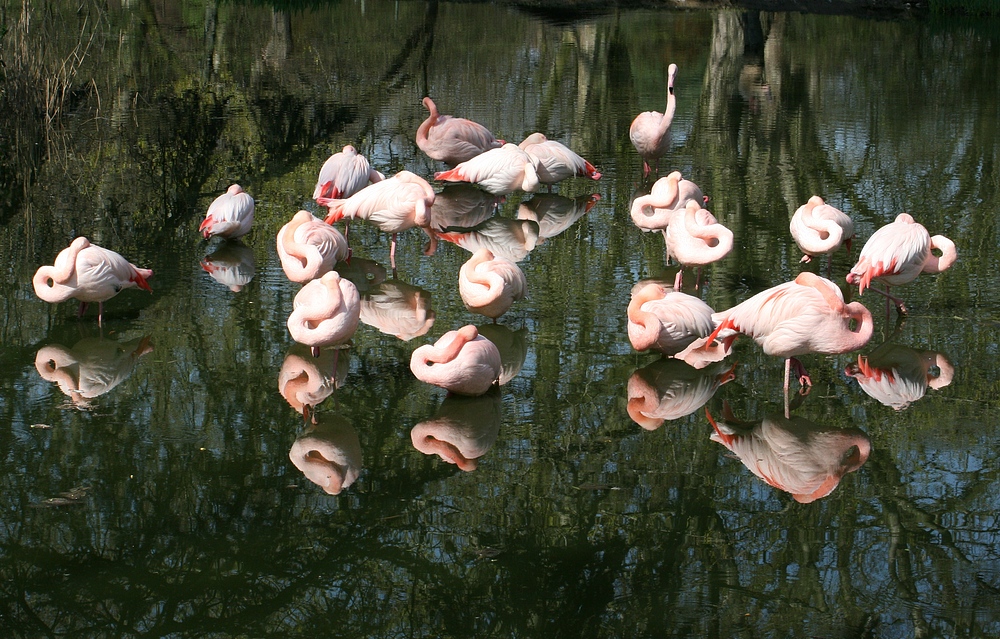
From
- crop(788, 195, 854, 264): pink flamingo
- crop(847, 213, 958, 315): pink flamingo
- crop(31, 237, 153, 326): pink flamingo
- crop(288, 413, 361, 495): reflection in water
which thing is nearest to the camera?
crop(288, 413, 361, 495): reflection in water

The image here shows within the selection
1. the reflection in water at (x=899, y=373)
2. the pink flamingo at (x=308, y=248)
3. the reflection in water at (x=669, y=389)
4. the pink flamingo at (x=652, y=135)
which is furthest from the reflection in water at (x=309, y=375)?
the pink flamingo at (x=652, y=135)

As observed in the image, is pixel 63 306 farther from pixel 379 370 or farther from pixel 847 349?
pixel 847 349

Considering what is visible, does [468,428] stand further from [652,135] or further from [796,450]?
[652,135]

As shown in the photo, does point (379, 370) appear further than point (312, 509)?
Yes

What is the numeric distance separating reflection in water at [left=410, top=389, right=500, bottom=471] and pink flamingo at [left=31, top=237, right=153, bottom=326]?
2.14 meters

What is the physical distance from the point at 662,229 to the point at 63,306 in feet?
13.3

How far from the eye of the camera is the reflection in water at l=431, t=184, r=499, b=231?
29.5ft

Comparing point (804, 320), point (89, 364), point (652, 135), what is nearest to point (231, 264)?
point (89, 364)

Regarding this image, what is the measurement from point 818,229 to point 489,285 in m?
2.35

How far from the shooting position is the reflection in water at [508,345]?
5767 millimetres

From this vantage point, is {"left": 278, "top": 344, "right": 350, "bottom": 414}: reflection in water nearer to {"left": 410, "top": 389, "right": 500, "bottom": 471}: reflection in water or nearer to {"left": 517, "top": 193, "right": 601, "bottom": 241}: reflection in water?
{"left": 410, "top": 389, "right": 500, "bottom": 471}: reflection in water

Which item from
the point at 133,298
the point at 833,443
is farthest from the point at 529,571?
the point at 133,298

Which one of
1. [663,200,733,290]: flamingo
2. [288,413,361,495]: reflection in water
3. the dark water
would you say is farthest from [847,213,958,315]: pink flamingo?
[288,413,361,495]: reflection in water

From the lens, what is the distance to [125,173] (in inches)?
389
